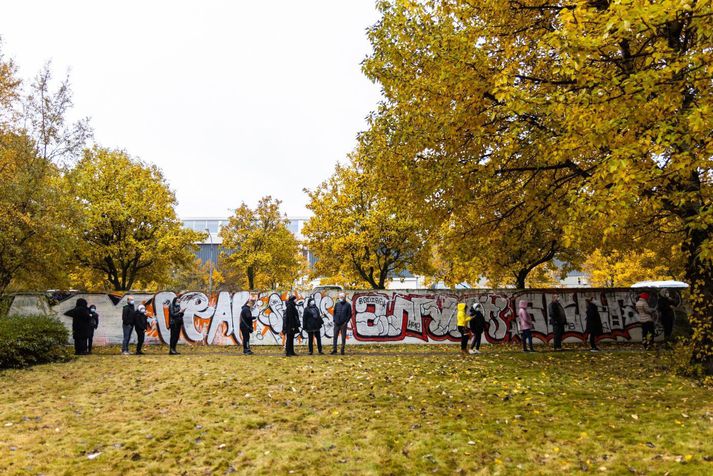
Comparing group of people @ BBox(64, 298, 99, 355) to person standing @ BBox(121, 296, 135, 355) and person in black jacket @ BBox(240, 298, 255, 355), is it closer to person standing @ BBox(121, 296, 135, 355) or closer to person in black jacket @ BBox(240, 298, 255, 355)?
person standing @ BBox(121, 296, 135, 355)

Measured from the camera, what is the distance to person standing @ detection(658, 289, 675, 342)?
15.8 m

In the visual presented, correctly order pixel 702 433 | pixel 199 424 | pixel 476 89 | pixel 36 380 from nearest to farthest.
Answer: pixel 702 433, pixel 199 424, pixel 476 89, pixel 36 380

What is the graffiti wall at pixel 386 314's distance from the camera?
16750 millimetres

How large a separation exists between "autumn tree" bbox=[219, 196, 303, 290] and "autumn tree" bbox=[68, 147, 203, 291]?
28.1 ft

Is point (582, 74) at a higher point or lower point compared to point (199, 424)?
higher

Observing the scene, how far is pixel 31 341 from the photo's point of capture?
12008mm

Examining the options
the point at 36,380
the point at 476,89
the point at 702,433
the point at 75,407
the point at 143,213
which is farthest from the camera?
the point at 143,213

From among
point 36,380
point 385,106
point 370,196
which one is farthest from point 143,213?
point 385,106

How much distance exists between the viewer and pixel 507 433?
574 cm

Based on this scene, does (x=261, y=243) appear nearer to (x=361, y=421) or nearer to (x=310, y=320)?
(x=310, y=320)

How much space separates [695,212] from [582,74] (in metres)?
3.54

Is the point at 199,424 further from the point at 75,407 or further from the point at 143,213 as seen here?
the point at 143,213

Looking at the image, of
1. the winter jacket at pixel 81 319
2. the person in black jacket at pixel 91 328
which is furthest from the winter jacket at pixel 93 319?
the winter jacket at pixel 81 319

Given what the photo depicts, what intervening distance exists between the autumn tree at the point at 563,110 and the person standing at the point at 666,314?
6202 millimetres
